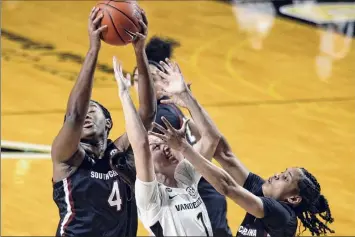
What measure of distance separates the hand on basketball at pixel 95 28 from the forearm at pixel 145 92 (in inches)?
9.8

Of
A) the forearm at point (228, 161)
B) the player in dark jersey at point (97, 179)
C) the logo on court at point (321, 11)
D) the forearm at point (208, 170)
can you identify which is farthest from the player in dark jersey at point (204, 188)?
the logo on court at point (321, 11)

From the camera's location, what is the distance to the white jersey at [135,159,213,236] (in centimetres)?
500

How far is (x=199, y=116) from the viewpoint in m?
5.60

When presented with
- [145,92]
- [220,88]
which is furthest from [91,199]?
[220,88]

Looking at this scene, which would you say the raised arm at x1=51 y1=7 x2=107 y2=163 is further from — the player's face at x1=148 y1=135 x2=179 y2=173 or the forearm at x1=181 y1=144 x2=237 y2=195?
the forearm at x1=181 y1=144 x2=237 y2=195

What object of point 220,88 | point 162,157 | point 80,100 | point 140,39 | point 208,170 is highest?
point 140,39

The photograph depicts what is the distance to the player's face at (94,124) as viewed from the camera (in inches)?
217

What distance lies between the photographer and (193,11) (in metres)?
14.7

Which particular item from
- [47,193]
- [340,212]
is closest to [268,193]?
[340,212]

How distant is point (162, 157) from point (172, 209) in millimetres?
409

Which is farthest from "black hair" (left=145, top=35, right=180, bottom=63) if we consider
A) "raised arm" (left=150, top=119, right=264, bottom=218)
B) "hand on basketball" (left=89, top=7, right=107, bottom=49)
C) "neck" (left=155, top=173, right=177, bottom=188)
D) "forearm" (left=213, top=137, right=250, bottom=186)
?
"raised arm" (left=150, top=119, right=264, bottom=218)

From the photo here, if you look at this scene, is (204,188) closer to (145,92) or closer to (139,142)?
(145,92)

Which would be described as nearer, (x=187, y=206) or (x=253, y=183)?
(x=187, y=206)

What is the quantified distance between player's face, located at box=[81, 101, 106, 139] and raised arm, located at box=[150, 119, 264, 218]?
2.26ft
